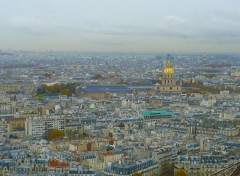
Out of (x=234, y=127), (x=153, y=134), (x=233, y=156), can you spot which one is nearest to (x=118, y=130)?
(x=153, y=134)

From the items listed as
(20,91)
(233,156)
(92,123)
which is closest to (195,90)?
(20,91)

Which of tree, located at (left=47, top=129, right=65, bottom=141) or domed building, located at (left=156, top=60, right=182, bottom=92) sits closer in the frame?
tree, located at (left=47, top=129, right=65, bottom=141)

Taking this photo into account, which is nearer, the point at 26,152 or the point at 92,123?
the point at 26,152

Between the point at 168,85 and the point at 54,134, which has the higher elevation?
the point at 168,85

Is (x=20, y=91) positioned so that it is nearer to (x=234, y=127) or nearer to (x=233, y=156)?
(x=234, y=127)

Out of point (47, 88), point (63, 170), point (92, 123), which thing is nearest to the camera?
point (63, 170)

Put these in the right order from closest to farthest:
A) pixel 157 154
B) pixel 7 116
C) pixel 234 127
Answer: pixel 157 154 → pixel 234 127 → pixel 7 116

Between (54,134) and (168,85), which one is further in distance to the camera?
(168,85)

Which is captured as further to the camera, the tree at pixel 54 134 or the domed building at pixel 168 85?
the domed building at pixel 168 85
